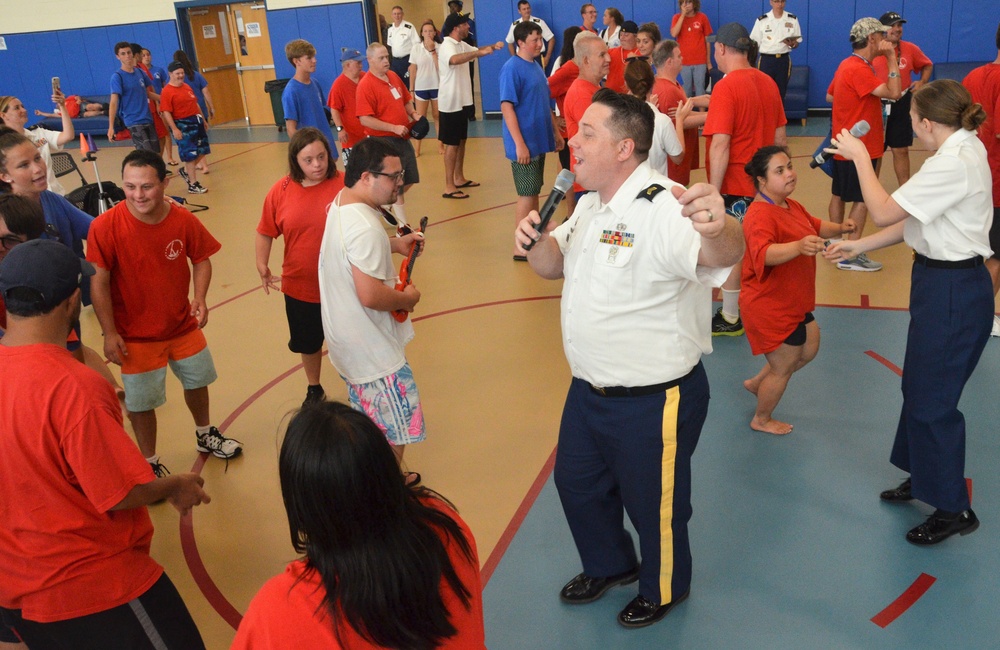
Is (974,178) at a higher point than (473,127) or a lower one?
higher

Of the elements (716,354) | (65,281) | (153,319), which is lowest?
(716,354)

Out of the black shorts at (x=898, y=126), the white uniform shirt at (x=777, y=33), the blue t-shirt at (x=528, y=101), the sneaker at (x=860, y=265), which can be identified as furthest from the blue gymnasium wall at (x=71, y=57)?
the sneaker at (x=860, y=265)

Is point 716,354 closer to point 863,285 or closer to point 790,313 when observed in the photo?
point 790,313

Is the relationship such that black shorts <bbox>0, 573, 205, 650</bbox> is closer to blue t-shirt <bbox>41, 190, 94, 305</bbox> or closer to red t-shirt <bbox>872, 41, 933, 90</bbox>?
blue t-shirt <bbox>41, 190, 94, 305</bbox>

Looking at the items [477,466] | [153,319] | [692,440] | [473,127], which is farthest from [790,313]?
[473,127]

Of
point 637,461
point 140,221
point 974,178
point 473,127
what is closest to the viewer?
point 637,461

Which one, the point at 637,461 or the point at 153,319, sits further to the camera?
the point at 153,319

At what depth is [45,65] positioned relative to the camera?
63.3 feet

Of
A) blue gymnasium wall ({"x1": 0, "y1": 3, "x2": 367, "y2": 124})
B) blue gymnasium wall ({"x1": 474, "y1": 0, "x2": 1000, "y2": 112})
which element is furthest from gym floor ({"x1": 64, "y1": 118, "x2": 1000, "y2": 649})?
blue gymnasium wall ({"x1": 0, "y1": 3, "x2": 367, "y2": 124})

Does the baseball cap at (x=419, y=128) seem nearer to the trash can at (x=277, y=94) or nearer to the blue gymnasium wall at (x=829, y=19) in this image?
the blue gymnasium wall at (x=829, y=19)

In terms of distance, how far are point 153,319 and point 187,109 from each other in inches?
341

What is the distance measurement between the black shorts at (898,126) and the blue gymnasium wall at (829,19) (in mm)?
6342

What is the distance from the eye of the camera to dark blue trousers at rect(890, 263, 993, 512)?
336 centimetres

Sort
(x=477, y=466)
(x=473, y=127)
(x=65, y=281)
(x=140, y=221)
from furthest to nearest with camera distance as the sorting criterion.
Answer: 1. (x=473, y=127)
2. (x=477, y=466)
3. (x=140, y=221)
4. (x=65, y=281)
